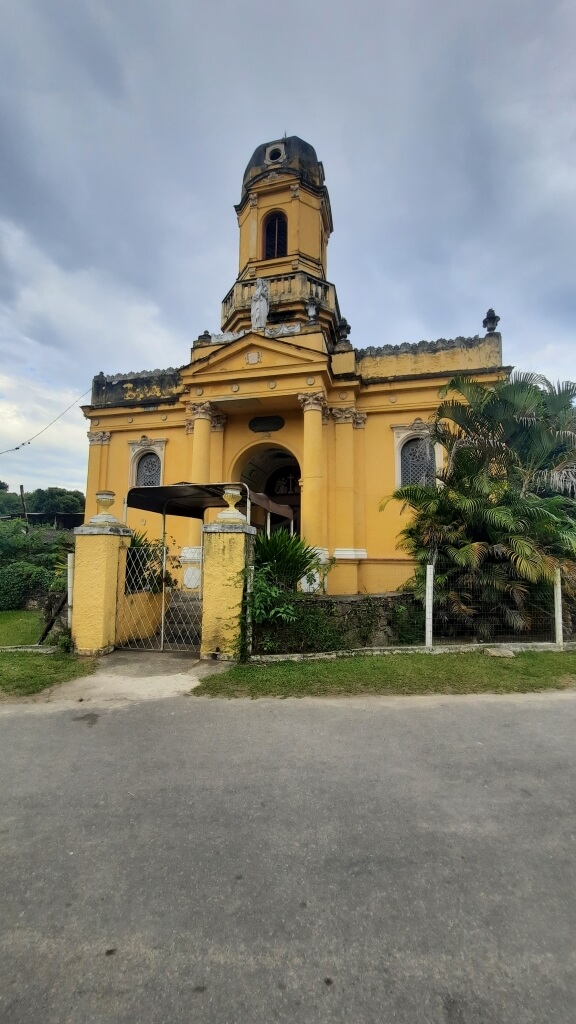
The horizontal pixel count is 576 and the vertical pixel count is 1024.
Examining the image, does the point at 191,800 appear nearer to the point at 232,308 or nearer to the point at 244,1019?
the point at 244,1019

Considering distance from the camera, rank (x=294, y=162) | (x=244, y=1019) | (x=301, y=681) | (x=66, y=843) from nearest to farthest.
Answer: (x=244, y=1019)
(x=66, y=843)
(x=301, y=681)
(x=294, y=162)

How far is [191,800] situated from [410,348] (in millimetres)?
13033

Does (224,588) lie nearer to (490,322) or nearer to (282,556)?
(282,556)

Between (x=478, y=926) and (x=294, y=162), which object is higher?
(x=294, y=162)

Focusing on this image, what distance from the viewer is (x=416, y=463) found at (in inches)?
512

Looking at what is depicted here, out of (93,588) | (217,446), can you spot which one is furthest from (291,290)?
(93,588)

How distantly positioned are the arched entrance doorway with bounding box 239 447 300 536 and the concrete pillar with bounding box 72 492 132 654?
7.41 metres

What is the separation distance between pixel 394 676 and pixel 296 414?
356 inches

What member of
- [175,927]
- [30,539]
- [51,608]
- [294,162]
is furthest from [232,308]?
[175,927]

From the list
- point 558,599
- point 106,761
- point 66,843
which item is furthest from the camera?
point 558,599

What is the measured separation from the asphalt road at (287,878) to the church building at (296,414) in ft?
26.4

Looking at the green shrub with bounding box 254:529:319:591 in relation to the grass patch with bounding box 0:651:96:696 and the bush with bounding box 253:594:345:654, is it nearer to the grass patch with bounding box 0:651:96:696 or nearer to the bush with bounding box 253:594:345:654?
the bush with bounding box 253:594:345:654

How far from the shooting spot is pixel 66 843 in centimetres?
247

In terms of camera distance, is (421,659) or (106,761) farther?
(421,659)
